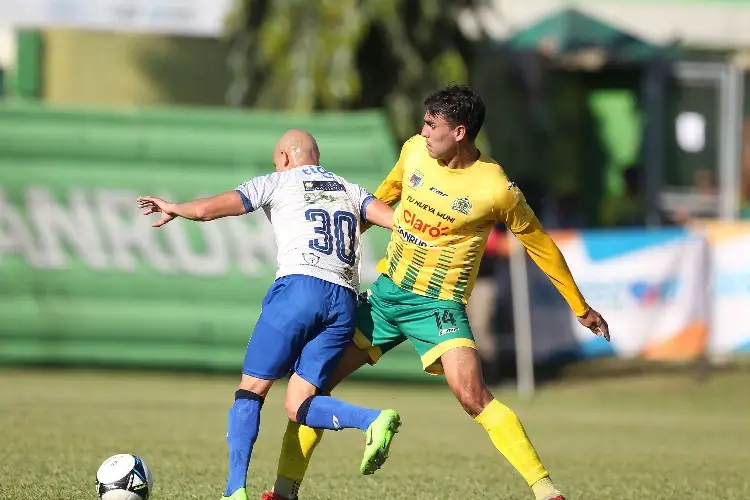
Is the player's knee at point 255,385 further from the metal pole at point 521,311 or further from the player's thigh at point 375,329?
the metal pole at point 521,311

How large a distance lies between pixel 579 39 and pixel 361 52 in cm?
648

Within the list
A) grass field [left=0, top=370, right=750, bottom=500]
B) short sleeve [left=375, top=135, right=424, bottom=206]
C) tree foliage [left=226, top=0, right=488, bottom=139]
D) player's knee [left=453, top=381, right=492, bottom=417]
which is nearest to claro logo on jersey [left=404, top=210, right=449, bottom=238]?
short sleeve [left=375, top=135, right=424, bottom=206]

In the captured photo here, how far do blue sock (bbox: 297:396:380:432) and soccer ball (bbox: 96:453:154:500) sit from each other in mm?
840

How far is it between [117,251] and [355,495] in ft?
23.7

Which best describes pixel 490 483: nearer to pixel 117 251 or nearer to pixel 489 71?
pixel 117 251

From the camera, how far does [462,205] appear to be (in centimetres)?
740

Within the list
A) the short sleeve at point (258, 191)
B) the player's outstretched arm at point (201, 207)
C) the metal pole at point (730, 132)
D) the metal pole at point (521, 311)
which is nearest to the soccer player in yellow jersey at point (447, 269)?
the short sleeve at point (258, 191)

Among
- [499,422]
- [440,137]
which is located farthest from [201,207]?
[499,422]

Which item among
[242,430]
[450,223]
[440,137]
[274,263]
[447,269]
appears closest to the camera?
[242,430]

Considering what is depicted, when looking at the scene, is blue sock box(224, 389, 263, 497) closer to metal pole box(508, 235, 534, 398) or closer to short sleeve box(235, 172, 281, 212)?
short sleeve box(235, 172, 281, 212)

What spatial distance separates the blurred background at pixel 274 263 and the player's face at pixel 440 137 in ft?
6.74

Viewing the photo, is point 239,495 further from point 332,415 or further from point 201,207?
point 201,207

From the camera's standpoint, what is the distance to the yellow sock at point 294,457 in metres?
7.53

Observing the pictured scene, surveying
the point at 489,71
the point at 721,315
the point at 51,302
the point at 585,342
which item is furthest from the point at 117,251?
the point at 489,71
